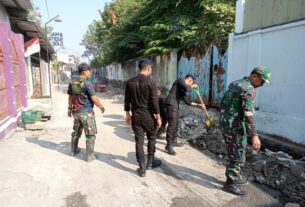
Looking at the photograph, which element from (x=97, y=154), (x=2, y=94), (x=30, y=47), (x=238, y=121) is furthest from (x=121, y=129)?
(x=30, y=47)

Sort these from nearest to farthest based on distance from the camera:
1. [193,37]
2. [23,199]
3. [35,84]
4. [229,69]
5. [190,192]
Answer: [23,199], [190,192], [229,69], [193,37], [35,84]

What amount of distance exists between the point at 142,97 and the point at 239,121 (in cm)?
146

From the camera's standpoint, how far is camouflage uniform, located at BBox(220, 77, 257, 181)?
131 inches

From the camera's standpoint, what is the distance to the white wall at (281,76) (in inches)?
201

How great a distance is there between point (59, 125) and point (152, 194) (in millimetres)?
5368

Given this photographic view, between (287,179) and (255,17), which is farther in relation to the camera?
(255,17)

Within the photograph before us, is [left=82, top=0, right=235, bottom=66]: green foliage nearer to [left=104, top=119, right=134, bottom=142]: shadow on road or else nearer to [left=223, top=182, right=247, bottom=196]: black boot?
[left=104, top=119, right=134, bottom=142]: shadow on road

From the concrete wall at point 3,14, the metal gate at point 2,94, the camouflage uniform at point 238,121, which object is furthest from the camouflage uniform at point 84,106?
the concrete wall at point 3,14

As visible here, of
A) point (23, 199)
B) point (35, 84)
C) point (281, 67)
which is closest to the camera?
point (23, 199)

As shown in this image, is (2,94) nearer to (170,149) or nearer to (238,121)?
(170,149)

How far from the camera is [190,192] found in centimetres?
368

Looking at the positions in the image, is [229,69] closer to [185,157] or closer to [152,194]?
[185,157]

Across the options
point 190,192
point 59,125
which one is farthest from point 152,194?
point 59,125

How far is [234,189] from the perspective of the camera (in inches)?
142
